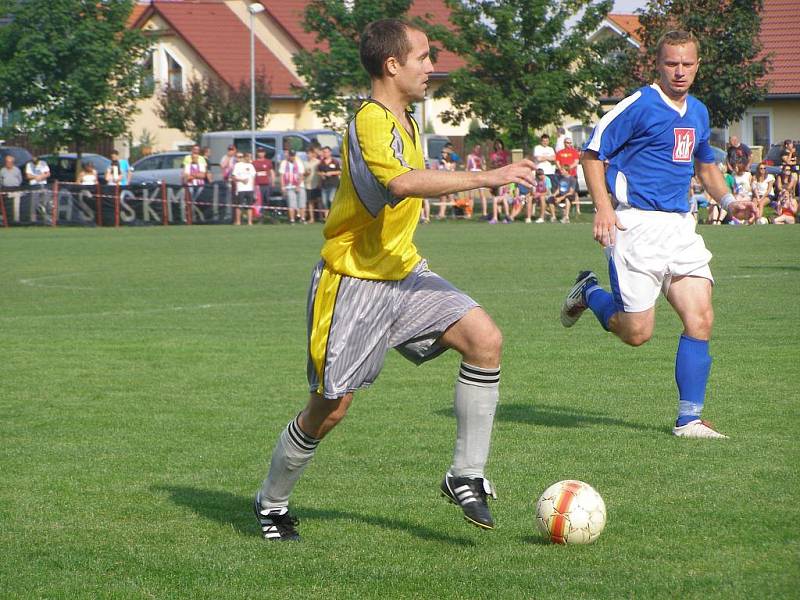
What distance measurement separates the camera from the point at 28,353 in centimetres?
1084

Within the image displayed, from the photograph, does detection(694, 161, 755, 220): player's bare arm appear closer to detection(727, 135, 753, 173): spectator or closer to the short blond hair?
the short blond hair

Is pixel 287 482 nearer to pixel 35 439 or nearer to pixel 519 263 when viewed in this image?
pixel 35 439

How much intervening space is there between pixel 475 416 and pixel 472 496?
1.04 ft

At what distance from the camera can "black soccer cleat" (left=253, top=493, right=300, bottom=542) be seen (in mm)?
5207

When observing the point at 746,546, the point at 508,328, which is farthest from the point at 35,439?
the point at 508,328

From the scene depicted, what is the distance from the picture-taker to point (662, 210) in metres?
7.18

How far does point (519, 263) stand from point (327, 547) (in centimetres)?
1418

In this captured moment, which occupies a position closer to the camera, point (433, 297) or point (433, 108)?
point (433, 297)

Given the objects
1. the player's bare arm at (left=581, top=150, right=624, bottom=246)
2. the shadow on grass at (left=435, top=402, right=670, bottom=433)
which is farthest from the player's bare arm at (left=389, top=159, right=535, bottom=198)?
the shadow on grass at (left=435, top=402, right=670, bottom=433)

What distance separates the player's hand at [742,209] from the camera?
705cm

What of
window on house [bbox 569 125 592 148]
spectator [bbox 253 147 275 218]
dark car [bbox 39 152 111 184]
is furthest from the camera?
window on house [bbox 569 125 592 148]

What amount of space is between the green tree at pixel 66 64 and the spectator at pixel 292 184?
8872 millimetres

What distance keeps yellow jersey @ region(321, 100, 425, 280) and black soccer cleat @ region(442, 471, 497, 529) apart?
0.84 metres

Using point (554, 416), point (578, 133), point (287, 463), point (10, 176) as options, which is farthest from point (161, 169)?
point (287, 463)
